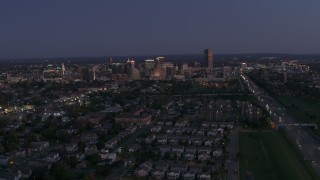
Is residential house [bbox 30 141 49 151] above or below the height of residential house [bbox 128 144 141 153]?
above

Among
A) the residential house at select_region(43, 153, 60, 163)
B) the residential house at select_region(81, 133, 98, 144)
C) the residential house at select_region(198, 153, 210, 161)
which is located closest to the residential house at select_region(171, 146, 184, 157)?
the residential house at select_region(198, 153, 210, 161)

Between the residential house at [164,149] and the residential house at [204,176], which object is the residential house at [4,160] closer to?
the residential house at [164,149]

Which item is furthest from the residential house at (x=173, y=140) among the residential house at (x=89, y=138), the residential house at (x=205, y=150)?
the residential house at (x=89, y=138)

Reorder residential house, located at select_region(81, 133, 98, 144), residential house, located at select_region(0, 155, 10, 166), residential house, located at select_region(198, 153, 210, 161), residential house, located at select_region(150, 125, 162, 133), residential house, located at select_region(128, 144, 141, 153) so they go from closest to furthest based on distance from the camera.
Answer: residential house, located at select_region(0, 155, 10, 166) < residential house, located at select_region(198, 153, 210, 161) < residential house, located at select_region(128, 144, 141, 153) < residential house, located at select_region(81, 133, 98, 144) < residential house, located at select_region(150, 125, 162, 133)

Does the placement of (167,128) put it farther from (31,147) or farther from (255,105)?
(255,105)

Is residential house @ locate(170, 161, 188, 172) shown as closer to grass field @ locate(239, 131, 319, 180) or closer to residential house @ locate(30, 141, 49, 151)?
grass field @ locate(239, 131, 319, 180)

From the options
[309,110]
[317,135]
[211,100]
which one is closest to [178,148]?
[317,135]
